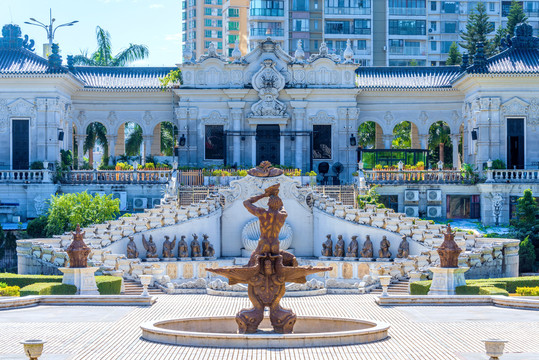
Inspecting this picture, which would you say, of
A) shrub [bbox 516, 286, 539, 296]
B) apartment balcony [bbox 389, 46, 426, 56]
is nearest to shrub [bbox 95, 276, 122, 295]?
shrub [bbox 516, 286, 539, 296]

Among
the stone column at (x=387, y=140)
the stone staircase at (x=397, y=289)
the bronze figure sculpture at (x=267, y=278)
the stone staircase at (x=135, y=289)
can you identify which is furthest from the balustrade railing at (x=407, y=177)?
the bronze figure sculpture at (x=267, y=278)

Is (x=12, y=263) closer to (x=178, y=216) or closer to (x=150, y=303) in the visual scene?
(x=178, y=216)

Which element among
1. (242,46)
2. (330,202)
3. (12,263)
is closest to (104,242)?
(12,263)

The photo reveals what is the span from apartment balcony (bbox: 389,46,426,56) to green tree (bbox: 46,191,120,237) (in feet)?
178

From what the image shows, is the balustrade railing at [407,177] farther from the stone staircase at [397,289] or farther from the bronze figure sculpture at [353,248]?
the stone staircase at [397,289]

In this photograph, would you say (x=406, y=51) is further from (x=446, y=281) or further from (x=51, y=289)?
(x=51, y=289)

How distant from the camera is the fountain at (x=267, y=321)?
2358 centimetres

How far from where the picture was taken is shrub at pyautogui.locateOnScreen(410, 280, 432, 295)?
3609 centimetres

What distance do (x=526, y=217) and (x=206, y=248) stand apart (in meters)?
17.4

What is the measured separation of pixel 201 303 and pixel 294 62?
33.9 metres

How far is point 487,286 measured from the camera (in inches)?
1382

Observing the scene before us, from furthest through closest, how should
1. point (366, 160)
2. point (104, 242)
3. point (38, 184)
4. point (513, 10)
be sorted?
point (513, 10) → point (366, 160) → point (38, 184) → point (104, 242)

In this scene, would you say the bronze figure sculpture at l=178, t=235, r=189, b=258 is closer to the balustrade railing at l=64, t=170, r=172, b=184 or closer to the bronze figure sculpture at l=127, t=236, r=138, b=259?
the bronze figure sculpture at l=127, t=236, r=138, b=259

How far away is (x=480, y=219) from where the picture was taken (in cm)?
5931
